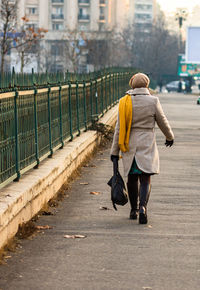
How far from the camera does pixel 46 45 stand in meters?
151

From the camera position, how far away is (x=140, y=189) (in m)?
10.1

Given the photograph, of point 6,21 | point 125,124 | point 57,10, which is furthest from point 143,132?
point 57,10

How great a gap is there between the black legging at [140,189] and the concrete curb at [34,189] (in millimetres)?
1013

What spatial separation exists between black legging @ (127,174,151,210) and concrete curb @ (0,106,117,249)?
101 cm

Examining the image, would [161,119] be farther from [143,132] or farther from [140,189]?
[140,189]

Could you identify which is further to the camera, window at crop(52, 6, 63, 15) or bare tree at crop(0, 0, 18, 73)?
window at crop(52, 6, 63, 15)

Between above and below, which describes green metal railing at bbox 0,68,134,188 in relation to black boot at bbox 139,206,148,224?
above

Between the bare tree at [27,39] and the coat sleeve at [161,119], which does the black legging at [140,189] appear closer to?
the coat sleeve at [161,119]

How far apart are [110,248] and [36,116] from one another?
3536 mm

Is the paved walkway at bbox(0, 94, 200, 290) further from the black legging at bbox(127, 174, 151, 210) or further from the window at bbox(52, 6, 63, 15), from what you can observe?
the window at bbox(52, 6, 63, 15)

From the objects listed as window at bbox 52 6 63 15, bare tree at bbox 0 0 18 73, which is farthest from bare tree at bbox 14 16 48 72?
window at bbox 52 6 63 15

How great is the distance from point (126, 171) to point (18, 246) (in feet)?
6.30

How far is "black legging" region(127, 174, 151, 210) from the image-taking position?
1005cm

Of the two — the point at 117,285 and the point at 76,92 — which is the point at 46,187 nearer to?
the point at 117,285
